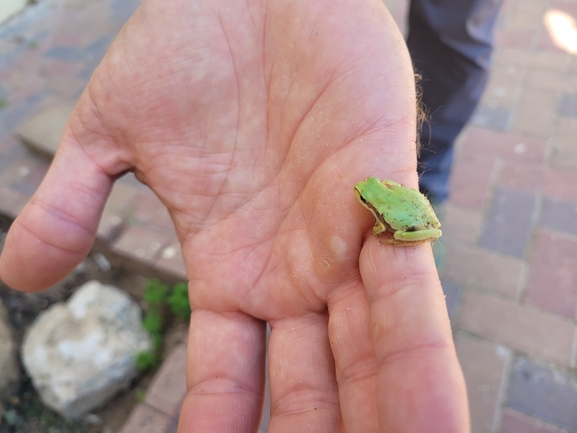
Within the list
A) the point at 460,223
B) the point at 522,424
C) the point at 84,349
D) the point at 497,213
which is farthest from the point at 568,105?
the point at 84,349

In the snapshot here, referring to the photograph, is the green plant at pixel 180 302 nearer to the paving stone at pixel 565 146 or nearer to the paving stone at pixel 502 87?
the paving stone at pixel 565 146

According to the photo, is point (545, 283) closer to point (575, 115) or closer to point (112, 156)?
point (575, 115)

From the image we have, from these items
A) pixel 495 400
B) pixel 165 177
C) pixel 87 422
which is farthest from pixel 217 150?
pixel 495 400

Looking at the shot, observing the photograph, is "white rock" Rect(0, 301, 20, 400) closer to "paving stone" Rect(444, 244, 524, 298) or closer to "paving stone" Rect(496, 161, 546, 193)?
"paving stone" Rect(444, 244, 524, 298)

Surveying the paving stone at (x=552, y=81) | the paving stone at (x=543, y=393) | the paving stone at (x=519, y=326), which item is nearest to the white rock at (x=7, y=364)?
the paving stone at (x=519, y=326)

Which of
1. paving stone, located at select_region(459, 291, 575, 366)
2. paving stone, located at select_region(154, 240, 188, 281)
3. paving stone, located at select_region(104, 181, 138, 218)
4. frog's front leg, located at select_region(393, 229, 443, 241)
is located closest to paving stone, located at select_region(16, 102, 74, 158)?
paving stone, located at select_region(104, 181, 138, 218)

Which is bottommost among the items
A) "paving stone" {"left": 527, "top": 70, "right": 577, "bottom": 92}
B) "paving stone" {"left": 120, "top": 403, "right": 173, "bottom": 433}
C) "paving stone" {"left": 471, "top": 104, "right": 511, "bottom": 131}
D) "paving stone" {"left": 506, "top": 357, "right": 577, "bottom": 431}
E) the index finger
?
"paving stone" {"left": 506, "top": 357, "right": 577, "bottom": 431}
